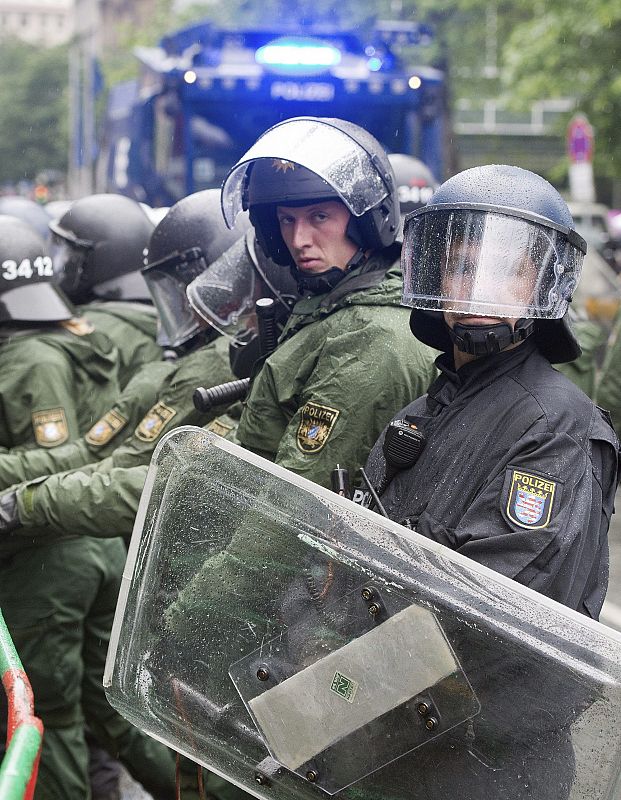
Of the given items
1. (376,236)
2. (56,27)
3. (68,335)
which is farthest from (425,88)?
(56,27)

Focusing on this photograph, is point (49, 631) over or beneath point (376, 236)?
beneath

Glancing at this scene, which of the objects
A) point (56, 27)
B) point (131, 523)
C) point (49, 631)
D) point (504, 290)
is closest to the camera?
point (504, 290)

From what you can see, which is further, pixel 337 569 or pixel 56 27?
pixel 56 27

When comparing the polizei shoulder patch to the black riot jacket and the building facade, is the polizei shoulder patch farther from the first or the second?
the building facade

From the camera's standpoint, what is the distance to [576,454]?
2.29 metres

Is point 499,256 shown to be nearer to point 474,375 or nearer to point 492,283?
point 492,283

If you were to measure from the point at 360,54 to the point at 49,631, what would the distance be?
28.7 feet

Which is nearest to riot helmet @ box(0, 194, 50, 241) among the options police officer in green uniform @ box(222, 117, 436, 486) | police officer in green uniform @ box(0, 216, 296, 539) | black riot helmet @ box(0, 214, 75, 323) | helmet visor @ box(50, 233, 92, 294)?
helmet visor @ box(50, 233, 92, 294)

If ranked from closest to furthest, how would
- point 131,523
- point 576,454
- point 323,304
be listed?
point 576,454 → point 323,304 → point 131,523

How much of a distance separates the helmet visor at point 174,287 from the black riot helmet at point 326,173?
1.02m

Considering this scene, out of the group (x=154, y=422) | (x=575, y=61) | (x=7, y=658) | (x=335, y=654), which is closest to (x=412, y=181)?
(x=154, y=422)

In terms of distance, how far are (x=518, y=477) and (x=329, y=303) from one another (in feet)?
3.27

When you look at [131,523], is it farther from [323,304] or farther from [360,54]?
[360,54]

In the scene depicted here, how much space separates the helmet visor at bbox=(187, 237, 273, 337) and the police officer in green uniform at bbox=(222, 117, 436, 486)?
339 mm
